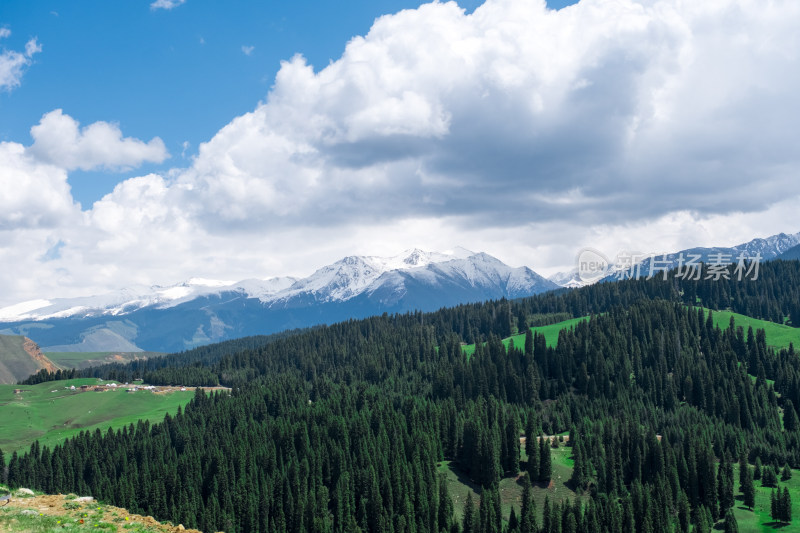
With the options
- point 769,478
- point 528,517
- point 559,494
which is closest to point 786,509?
point 769,478

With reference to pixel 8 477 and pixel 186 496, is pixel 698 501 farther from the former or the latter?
pixel 8 477

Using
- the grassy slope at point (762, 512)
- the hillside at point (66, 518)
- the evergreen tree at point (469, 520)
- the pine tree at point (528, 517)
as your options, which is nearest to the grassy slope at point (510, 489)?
the pine tree at point (528, 517)

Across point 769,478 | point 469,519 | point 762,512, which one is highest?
point 469,519

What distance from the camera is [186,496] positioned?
156m

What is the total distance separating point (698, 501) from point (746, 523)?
13.7 meters

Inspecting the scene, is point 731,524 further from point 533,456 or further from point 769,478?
point 533,456

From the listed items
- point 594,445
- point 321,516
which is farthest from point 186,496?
point 594,445

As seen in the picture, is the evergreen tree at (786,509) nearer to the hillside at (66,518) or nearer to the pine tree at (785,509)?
the pine tree at (785,509)

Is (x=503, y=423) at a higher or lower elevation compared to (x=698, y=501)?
higher

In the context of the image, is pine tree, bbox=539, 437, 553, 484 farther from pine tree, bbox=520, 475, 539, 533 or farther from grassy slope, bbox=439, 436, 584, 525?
pine tree, bbox=520, 475, 539, 533

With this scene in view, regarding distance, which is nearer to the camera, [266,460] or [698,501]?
[698,501]

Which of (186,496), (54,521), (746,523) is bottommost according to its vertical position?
(746,523)

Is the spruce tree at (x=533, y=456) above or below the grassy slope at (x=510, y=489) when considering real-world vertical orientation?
above

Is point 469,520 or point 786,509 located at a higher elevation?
point 469,520
